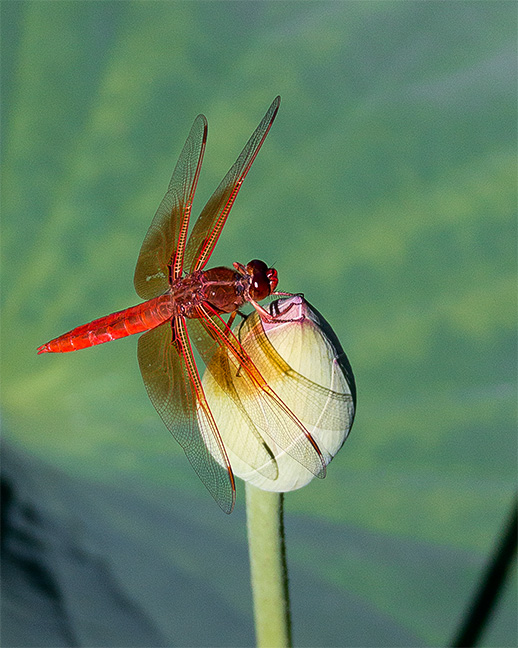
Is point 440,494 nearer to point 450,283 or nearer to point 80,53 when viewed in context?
point 450,283

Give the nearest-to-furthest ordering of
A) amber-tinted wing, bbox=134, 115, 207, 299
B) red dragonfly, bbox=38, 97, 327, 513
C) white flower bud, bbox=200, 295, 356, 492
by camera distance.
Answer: white flower bud, bbox=200, 295, 356, 492 → red dragonfly, bbox=38, 97, 327, 513 → amber-tinted wing, bbox=134, 115, 207, 299

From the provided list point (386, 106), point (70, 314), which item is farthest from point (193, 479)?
point (386, 106)

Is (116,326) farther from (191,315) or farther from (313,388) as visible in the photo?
(313,388)

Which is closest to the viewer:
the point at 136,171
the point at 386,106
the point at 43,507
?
the point at 386,106

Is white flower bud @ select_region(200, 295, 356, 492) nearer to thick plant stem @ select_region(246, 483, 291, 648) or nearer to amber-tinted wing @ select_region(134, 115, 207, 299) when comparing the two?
thick plant stem @ select_region(246, 483, 291, 648)

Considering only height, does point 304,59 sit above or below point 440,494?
above

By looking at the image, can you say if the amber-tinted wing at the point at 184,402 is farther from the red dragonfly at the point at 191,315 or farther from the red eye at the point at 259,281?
the red eye at the point at 259,281

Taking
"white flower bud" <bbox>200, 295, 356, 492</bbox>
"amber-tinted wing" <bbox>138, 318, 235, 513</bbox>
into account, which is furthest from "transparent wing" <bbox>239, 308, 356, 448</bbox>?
"amber-tinted wing" <bbox>138, 318, 235, 513</bbox>
